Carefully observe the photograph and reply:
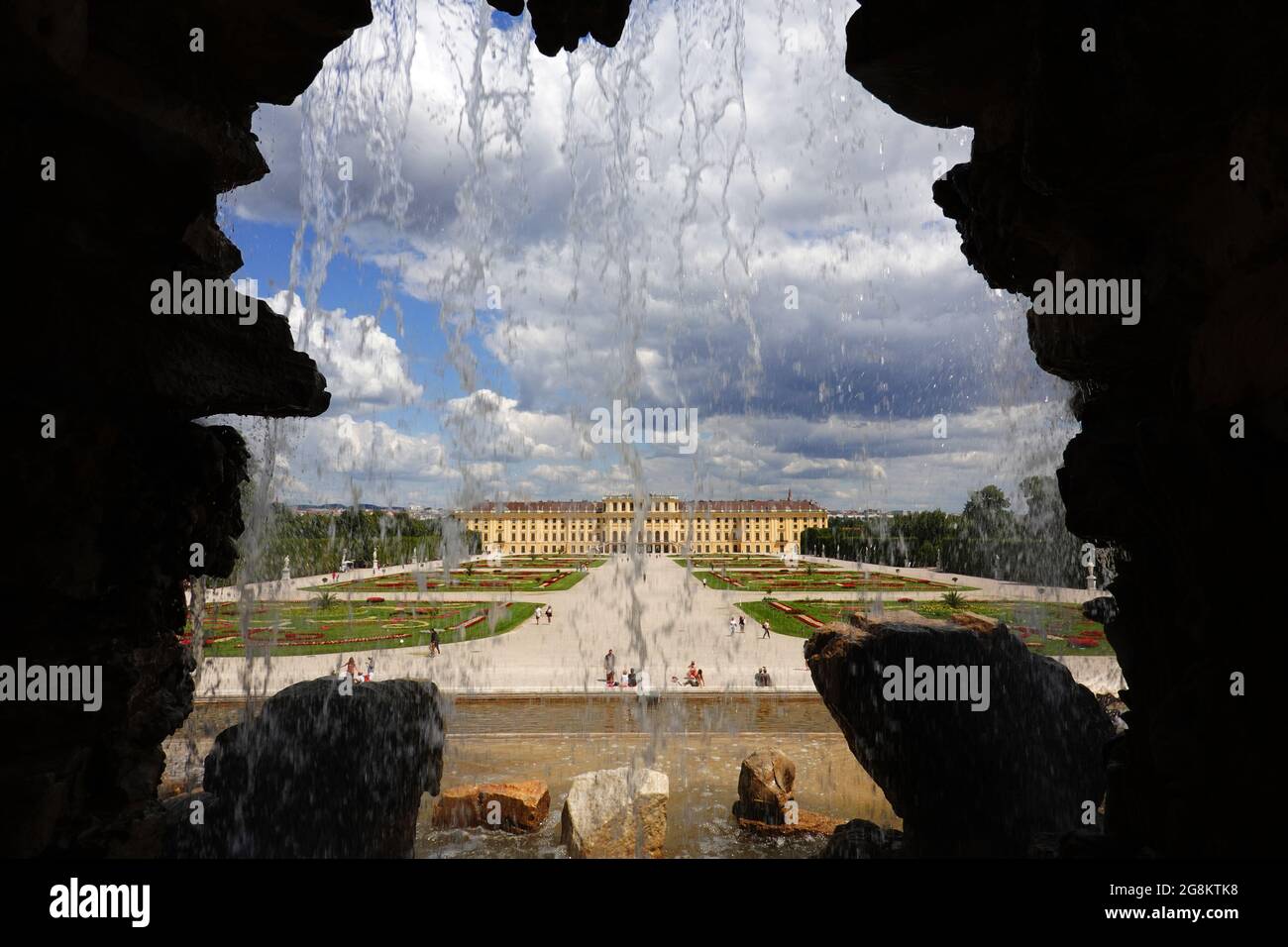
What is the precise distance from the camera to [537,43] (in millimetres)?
3982

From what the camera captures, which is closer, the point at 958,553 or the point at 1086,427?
the point at 1086,427

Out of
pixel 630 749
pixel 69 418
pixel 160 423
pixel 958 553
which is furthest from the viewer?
pixel 958 553

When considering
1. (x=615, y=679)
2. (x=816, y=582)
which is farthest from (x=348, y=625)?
(x=816, y=582)

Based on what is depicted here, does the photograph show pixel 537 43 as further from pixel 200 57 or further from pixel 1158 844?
pixel 1158 844

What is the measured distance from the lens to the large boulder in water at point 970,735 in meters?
5.87

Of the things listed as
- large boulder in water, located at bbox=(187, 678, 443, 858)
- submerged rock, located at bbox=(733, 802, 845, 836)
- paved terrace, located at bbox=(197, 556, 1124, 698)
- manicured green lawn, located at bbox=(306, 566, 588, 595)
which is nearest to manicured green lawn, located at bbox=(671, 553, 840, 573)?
manicured green lawn, located at bbox=(306, 566, 588, 595)

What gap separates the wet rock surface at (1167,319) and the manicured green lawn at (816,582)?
1013 inches

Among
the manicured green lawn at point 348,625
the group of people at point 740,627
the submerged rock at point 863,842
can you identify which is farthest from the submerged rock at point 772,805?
the manicured green lawn at point 348,625

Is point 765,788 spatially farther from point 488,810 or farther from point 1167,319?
point 1167,319

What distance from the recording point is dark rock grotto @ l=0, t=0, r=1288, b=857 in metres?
2.50

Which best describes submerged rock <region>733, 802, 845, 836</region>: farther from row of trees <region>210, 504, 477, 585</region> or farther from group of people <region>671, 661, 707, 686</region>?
row of trees <region>210, 504, 477, 585</region>

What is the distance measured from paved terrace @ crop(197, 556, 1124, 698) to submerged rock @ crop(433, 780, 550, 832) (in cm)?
515

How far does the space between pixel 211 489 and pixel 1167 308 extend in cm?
430
